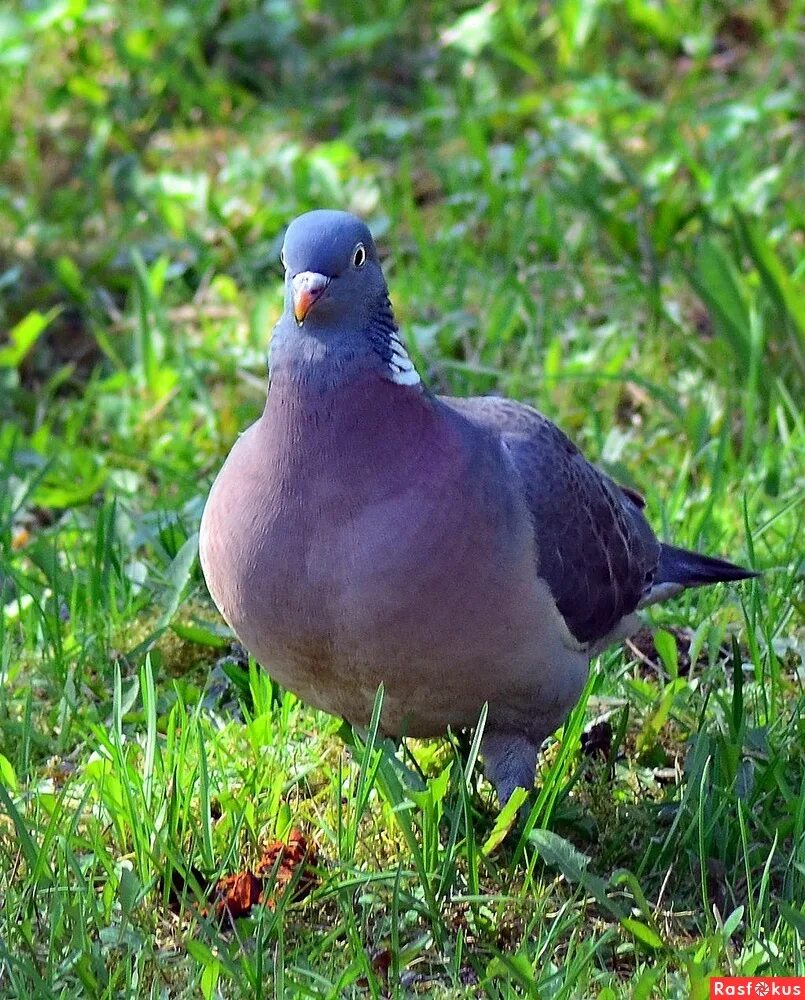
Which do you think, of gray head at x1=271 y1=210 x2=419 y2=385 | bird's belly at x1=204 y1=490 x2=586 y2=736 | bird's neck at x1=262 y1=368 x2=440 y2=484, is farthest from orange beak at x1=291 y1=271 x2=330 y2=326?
bird's belly at x1=204 y1=490 x2=586 y2=736

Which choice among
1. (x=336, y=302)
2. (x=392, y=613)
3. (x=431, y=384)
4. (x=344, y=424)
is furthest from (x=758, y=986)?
(x=431, y=384)

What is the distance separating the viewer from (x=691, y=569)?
12.0ft

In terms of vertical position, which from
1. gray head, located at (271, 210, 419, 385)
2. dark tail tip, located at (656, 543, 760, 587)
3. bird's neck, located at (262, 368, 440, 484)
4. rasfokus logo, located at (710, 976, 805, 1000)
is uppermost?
gray head, located at (271, 210, 419, 385)

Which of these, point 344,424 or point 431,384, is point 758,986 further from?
point 431,384

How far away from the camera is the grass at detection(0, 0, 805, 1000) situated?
109 inches

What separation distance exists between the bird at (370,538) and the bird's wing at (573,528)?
0.04 m

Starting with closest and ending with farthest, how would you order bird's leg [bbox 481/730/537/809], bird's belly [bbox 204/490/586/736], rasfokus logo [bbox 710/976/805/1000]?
rasfokus logo [bbox 710/976/805/1000]
bird's belly [bbox 204/490/586/736]
bird's leg [bbox 481/730/537/809]

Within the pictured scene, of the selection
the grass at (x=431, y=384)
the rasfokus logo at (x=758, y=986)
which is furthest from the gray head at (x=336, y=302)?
the rasfokus logo at (x=758, y=986)

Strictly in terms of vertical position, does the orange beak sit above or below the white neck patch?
above

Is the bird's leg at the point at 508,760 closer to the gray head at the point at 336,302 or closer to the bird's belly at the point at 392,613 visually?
the bird's belly at the point at 392,613

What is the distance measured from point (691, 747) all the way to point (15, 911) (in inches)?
56.9

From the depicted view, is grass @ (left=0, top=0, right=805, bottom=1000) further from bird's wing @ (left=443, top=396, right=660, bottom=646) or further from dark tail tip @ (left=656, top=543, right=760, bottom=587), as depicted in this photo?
bird's wing @ (left=443, top=396, right=660, bottom=646)

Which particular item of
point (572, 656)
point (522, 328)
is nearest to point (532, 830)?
point (572, 656)

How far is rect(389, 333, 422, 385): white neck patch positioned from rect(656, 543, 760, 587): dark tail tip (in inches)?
40.7
